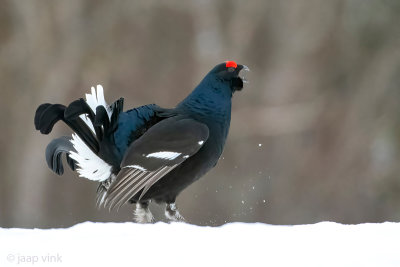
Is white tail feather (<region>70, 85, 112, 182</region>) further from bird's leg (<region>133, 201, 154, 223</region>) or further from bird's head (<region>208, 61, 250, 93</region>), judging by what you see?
bird's head (<region>208, 61, 250, 93</region>)

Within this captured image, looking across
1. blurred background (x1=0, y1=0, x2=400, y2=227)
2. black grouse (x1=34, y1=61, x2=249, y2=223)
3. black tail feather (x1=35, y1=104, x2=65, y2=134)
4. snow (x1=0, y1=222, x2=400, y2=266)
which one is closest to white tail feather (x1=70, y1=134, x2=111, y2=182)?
black grouse (x1=34, y1=61, x2=249, y2=223)

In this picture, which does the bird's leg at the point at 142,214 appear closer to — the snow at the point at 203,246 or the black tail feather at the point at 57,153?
the black tail feather at the point at 57,153

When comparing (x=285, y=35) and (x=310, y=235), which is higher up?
(x=285, y=35)

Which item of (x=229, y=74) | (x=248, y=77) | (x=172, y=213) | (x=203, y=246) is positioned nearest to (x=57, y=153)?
(x=172, y=213)

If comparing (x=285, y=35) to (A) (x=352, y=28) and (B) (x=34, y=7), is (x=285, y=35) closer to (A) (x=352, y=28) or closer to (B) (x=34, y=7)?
(A) (x=352, y=28)

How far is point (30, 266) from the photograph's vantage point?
A: 2418 millimetres

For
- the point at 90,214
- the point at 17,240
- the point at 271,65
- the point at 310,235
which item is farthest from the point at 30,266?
the point at 271,65

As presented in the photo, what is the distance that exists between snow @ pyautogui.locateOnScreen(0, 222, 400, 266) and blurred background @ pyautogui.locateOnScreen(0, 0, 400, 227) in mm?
6754

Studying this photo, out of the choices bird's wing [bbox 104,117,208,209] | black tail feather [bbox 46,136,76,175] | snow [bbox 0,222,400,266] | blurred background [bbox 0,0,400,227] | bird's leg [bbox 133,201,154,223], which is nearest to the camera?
snow [bbox 0,222,400,266]

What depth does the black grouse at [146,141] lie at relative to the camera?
3.48 meters

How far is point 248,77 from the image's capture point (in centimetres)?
1035

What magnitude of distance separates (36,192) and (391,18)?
199 inches

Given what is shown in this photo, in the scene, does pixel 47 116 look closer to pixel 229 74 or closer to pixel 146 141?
pixel 146 141

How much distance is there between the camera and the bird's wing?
341cm
